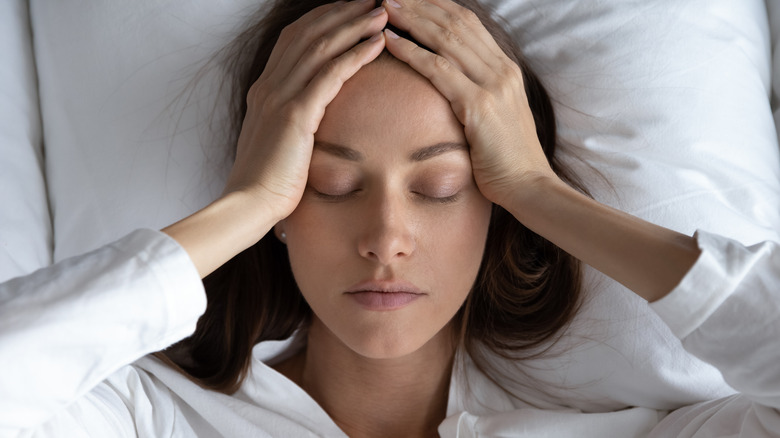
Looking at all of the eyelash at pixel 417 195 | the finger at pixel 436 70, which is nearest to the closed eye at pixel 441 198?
the eyelash at pixel 417 195

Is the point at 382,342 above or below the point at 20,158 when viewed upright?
below

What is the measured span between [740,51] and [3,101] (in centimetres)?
153

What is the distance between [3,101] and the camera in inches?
63.4

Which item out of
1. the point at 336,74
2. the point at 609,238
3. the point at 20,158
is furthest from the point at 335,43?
the point at 20,158

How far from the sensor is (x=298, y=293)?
157cm

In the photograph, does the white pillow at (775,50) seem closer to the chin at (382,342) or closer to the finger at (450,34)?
the finger at (450,34)

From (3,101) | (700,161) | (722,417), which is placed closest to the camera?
(722,417)

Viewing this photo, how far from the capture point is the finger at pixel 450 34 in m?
1.22

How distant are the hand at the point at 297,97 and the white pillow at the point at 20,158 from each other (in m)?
0.52

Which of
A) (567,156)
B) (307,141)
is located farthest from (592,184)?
(307,141)

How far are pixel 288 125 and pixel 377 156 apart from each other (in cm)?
15

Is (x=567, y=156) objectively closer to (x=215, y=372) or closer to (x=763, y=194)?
(x=763, y=194)

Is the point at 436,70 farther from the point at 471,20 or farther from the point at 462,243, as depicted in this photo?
the point at 462,243

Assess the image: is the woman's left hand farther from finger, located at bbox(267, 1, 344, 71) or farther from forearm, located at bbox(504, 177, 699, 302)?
finger, located at bbox(267, 1, 344, 71)
